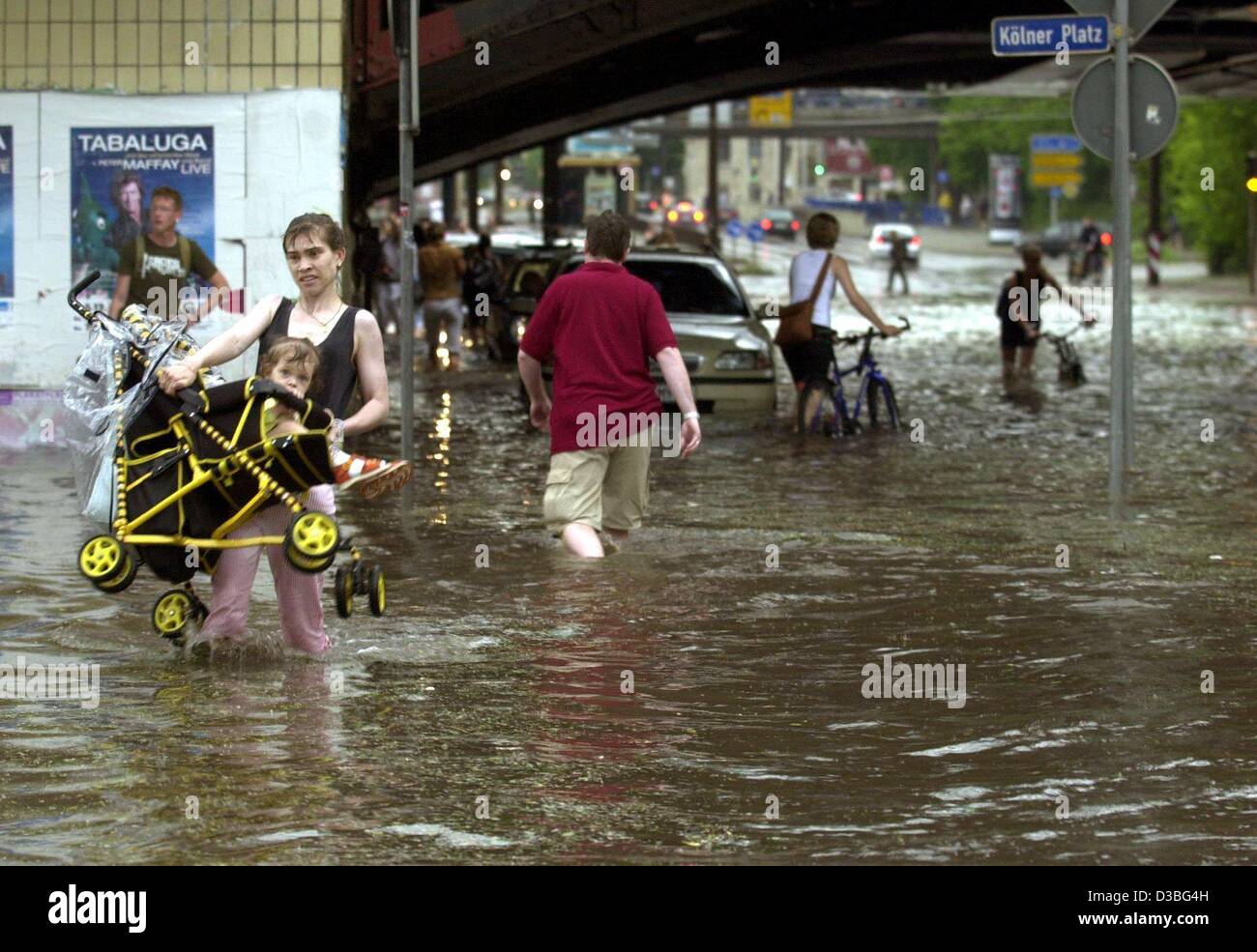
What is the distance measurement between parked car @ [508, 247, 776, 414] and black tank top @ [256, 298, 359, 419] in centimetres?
930

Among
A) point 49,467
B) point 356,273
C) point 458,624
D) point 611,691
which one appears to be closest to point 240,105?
point 49,467

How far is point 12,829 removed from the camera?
6152 millimetres

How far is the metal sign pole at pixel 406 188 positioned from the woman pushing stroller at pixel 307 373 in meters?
5.02

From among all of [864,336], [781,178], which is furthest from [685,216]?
[864,336]

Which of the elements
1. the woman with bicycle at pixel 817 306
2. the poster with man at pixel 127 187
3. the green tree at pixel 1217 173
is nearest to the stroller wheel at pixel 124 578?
the poster with man at pixel 127 187

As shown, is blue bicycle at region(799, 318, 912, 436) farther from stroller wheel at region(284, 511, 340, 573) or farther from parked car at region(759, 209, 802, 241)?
parked car at region(759, 209, 802, 241)

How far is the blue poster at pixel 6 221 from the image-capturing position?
16.0 metres

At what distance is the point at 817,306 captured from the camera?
17.3 metres

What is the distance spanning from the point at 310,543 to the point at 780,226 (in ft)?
330

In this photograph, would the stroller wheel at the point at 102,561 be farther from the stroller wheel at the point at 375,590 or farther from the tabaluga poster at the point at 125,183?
the tabaluga poster at the point at 125,183

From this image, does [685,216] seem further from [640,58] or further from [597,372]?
[597,372]

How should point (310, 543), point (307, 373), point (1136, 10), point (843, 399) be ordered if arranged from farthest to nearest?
1. point (843, 399)
2. point (1136, 10)
3. point (307, 373)
4. point (310, 543)
